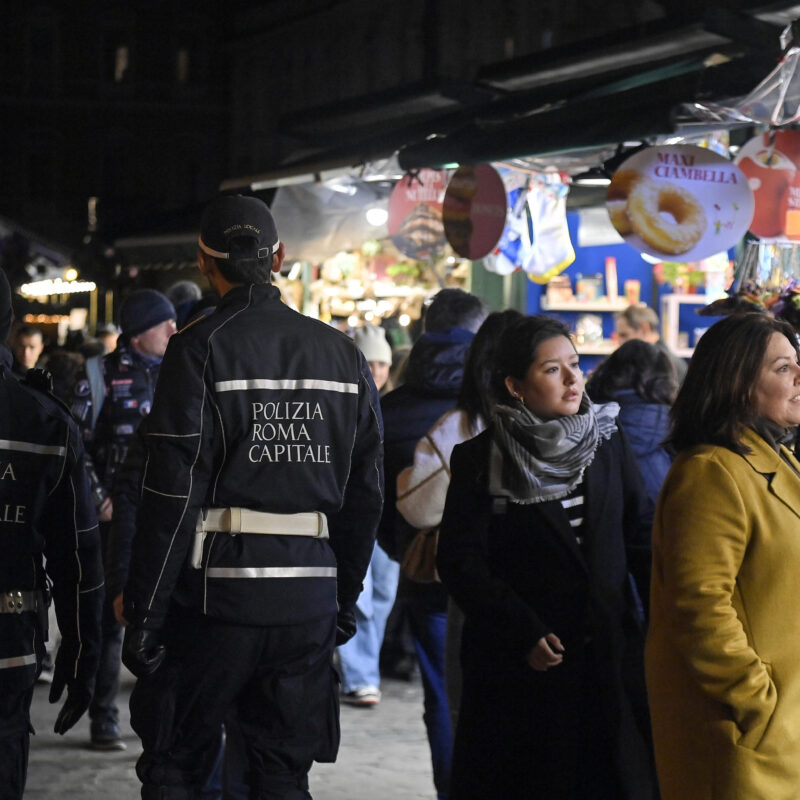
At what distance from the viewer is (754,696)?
11.5 ft

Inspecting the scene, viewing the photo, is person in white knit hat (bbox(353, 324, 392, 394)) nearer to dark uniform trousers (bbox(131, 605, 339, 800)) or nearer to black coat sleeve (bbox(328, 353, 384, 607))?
black coat sleeve (bbox(328, 353, 384, 607))

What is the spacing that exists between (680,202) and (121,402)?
3138 millimetres

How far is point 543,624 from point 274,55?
129 ft

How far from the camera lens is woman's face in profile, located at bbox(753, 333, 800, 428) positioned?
12.3ft

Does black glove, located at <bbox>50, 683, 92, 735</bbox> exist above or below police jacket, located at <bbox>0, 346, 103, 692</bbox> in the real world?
below

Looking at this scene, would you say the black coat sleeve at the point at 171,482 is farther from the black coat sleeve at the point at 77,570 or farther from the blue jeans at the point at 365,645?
the blue jeans at the point at 365,645

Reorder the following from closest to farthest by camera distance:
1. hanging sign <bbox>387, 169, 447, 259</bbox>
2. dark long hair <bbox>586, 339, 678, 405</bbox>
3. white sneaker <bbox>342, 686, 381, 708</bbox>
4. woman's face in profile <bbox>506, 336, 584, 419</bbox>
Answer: woman's face in profile <bbox>506, 336, 584, 419</bbox>
dark long hair <bbox>586, 339, 678, 405</bbox>
white sneaker <bbox>342, 686, 381, 708</bbox>
hanging sign <bbox>387, 169, 447, 259</bbox>

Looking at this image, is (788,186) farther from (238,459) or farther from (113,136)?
(113,136)

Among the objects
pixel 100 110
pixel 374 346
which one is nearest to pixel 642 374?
pixel 374 346

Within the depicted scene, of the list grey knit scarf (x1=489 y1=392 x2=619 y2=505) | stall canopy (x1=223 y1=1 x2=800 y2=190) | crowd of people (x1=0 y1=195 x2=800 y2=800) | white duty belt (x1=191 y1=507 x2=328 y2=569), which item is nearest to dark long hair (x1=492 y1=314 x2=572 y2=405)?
crowd of people (x1=0 y1=195 x2=800 y2=800)

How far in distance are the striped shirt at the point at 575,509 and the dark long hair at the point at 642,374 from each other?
2.19 metres

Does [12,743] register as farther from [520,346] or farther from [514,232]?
[514,232]

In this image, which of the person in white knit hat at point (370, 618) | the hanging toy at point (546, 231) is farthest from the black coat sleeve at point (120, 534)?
the hanging toy at point (546, 231)

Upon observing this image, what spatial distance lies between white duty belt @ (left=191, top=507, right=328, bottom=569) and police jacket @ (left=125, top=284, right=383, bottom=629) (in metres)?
0.02
